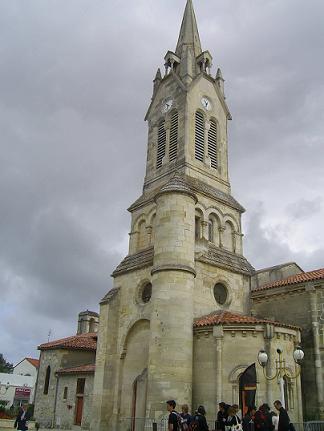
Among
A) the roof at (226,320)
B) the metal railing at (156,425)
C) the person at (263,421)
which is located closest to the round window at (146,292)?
the roof at (226,320)

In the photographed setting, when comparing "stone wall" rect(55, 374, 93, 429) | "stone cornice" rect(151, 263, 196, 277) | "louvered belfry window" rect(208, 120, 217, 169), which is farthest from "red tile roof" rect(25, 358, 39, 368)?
"stone cornice" rect(151, 263, 196, 277)

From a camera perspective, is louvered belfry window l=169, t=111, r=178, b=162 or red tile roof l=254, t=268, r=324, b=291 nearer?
red tile roof l=254, t=268, r=324, b=291

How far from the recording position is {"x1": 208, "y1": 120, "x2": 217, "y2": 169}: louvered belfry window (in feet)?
102

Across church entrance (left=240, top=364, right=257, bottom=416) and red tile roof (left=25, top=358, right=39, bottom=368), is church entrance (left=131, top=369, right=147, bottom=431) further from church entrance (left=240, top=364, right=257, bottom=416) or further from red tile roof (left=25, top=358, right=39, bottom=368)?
red tile roof (left=25, top=358, right=39, bottom=368)

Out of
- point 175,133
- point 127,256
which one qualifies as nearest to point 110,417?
Answer: point 127,256

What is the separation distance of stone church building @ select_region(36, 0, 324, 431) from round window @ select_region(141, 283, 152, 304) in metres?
0.11

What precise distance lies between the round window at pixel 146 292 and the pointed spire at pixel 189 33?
1955 centimetres

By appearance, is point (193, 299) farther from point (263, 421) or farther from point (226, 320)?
point (263, 421)

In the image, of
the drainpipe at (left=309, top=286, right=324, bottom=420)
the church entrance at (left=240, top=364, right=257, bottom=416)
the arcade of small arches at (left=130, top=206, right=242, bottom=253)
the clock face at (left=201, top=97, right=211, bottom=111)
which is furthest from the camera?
the clock face at (left=201, top=97, right=211, bottom=111)

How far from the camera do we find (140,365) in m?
23.6

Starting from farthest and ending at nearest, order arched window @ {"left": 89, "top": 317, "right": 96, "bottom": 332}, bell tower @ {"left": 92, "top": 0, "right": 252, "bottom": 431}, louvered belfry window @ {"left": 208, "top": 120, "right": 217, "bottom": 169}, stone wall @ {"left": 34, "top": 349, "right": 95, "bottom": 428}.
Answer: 1. arched window @ {"left": 89, "top": 317, "right": 96, "bottom": 332}
2. stone wall @ {"left": 34, "top": 349, "right": 95, "bottom": 428}
3. louvered belfry window @ {"left": 208, "top": 120, "right": 217, "bottom": 169}
4. bell tower @ {"left": 92, "top": 0, "right": 252, "bottom": 431}

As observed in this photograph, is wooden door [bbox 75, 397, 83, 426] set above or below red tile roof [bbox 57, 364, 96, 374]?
below

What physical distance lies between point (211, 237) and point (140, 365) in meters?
8.89

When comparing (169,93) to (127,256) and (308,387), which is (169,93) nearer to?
(127,256)
